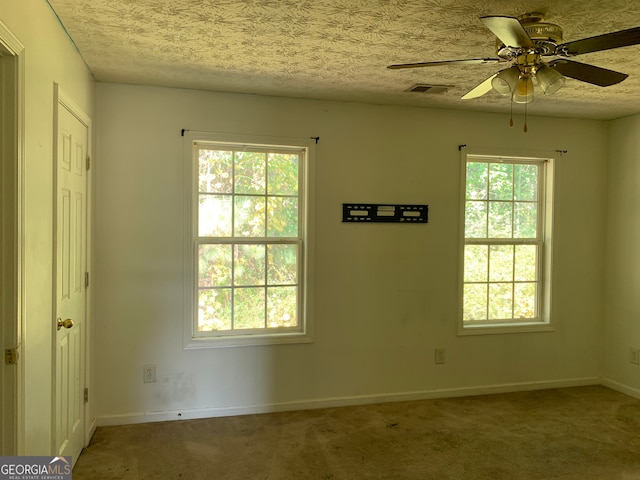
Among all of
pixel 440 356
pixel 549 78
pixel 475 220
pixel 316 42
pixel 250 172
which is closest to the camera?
pixel 549 78

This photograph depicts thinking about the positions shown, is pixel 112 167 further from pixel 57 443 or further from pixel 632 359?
pixel 632 359

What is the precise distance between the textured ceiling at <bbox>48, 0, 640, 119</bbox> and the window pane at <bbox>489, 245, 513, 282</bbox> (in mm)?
1248

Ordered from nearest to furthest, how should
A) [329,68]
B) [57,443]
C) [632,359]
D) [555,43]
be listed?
[555,43]
[57,443]
[329,68]
[632,359]

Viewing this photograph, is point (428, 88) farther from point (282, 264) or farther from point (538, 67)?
point (282, 264)

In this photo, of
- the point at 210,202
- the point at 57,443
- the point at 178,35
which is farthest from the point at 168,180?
the point at 57,443

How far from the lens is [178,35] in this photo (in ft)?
7.50

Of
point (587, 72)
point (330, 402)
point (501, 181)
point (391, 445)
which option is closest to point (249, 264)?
point (330, 402)

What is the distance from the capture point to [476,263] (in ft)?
12.6

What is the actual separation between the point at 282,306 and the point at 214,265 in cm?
61

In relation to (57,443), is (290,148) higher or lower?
higher

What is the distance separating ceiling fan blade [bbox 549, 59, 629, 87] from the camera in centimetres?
187

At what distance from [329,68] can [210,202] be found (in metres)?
1.29

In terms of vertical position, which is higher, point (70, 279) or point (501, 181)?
point (501, 181)

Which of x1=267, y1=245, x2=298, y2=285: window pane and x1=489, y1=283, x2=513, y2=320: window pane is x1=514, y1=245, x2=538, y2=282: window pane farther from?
x1=267, y1=245, x2=298, y2=285: window pane
